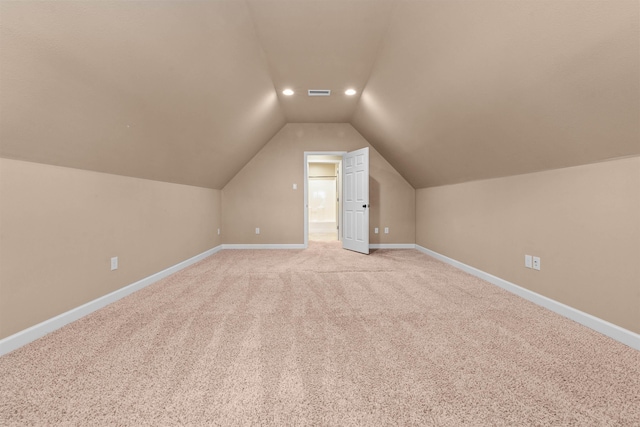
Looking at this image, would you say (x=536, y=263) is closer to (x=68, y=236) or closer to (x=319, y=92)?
(x=319, y=92)

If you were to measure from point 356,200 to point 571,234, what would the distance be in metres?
3.23

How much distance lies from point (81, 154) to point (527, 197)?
3881 millimetres

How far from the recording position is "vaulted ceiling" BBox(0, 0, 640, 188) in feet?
4.40

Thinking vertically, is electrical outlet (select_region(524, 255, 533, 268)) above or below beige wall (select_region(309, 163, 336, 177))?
below

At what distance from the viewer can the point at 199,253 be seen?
418 centimetres

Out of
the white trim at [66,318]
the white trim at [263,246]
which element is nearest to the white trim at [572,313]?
the white trim at [263,246]

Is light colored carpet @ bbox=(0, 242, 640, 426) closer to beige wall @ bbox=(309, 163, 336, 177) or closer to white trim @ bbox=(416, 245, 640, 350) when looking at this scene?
white trim @ bbox=(416, 245, 640, 350)

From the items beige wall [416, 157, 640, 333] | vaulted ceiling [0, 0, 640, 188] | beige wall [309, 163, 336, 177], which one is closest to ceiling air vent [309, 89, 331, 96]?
vaulted ceiling [0, 0, 640, 188]

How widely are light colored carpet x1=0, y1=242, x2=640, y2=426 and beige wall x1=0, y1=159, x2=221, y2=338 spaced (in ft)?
0.85

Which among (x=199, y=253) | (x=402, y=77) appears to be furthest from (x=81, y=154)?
(x=402, y=77)

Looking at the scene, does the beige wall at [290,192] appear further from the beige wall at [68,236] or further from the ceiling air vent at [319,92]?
the beige wall at [68,236]

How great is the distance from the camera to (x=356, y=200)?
4957 mm

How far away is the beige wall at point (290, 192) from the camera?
17.0 ft

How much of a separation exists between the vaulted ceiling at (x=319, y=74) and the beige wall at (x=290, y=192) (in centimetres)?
169
